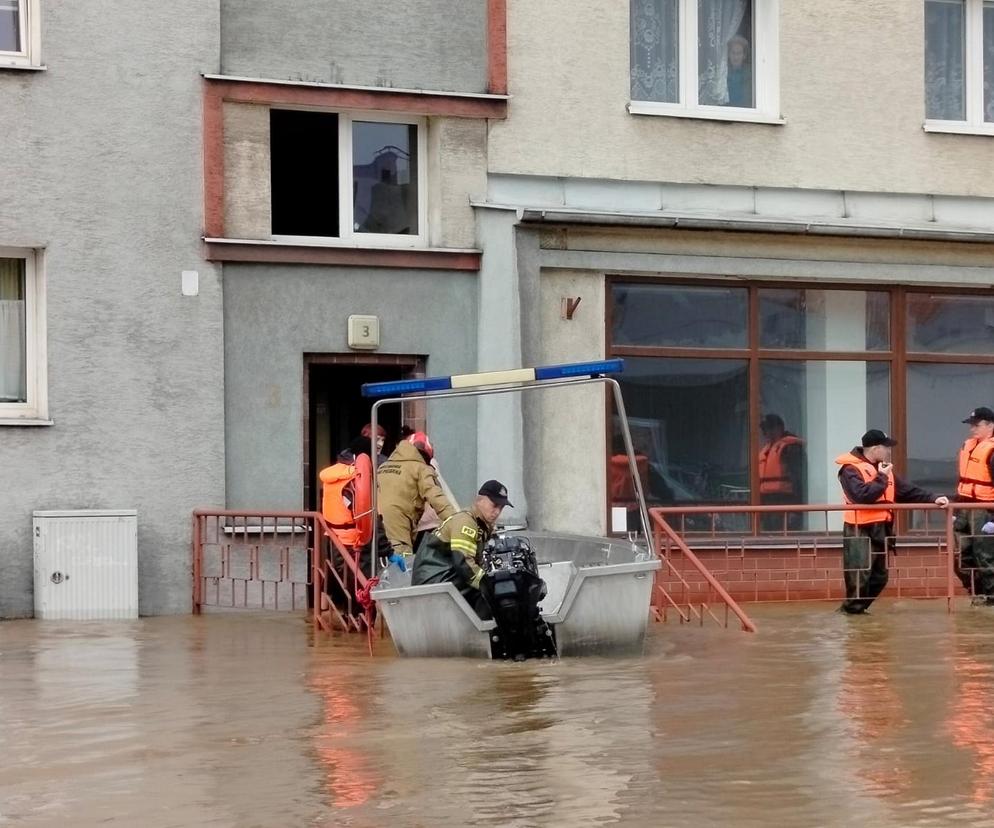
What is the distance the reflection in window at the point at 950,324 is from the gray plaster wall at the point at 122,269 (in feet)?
24.5

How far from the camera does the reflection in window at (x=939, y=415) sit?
21.0 meters

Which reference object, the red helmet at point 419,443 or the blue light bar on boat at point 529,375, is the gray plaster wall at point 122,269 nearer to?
the red helmet at point 419,443

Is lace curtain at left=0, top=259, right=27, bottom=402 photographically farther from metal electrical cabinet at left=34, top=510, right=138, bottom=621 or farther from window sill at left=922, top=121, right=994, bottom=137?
window sill at left=922, top=121, right=994, bottom=137

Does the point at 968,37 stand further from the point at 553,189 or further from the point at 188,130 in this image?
the point at 188,130

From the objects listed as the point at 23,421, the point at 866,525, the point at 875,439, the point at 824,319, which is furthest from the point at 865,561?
the point at 23,421

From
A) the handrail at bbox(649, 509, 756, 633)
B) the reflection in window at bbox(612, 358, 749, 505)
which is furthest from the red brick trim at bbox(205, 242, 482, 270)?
the handrail at bbox(649, 509, 756, 633)

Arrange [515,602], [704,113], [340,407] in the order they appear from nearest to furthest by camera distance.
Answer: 1. [515,602]
2. [340,407]
3. [704,113]

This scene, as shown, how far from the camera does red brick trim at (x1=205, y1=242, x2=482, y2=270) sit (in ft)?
60.0

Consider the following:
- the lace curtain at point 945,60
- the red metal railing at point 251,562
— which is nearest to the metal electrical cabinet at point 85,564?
the red metal railing at point 251,562

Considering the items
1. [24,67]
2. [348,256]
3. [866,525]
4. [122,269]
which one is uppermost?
[24,67]

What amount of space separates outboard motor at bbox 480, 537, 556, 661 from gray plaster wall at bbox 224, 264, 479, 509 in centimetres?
483

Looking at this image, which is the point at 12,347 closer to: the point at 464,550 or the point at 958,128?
the point at 464,550

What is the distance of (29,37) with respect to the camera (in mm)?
17922

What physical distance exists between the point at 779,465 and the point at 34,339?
761 centimetres
